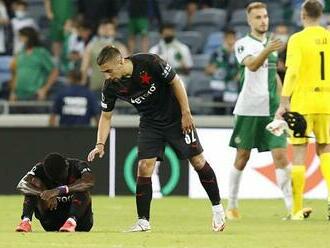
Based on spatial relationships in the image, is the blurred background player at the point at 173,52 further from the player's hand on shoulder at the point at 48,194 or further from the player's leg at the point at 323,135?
the player's hand on shoulder at the point at 48,194

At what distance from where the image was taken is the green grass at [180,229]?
35.3ft

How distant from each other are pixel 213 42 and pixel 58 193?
11026 mm

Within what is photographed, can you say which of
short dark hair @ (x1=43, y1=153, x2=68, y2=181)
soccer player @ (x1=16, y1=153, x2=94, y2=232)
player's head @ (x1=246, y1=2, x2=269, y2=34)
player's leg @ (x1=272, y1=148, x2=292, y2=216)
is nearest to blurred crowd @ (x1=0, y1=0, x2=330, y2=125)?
player's leg @ (x1=272, y1=148, x2=292, y2=216)

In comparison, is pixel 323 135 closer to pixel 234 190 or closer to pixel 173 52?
pixel 234 190

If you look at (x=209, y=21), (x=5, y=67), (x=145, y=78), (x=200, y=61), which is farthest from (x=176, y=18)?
(x=145, y=78)

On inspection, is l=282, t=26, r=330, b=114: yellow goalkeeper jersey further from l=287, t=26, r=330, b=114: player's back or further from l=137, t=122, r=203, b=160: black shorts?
l=137, t=122, r=203, b=160: black shorts

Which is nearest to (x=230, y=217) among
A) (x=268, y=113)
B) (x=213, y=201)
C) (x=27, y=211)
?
(x=268, y=113)

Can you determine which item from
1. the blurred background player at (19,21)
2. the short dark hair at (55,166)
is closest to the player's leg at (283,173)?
the short dark hair at (55,166)

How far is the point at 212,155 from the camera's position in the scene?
18812 mm

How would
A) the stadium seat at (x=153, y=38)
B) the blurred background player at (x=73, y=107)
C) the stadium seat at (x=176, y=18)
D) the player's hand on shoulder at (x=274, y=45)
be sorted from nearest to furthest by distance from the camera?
1. the player's hand on shoulder at (x=274, y=45)
2. the blurred background player at (x=73, y=107)
3. the stadium seat at (x=153, y=38)
4. the stadium seat at (x=176, y=18)

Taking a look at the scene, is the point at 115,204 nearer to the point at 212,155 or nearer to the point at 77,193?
the point at 212,155

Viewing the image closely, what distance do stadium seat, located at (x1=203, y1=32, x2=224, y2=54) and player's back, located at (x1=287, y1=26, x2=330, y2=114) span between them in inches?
325

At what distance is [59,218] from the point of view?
12109mm

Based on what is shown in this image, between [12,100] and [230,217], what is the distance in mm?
7183
